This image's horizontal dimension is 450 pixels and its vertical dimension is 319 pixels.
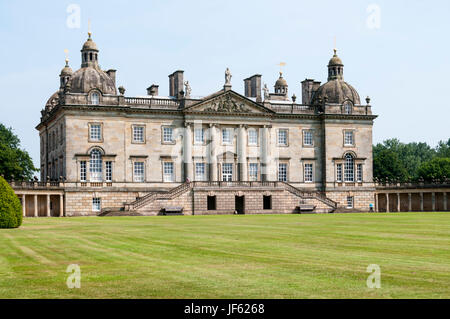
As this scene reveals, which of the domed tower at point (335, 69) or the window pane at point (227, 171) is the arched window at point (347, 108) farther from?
the window pane at point (227, 171)

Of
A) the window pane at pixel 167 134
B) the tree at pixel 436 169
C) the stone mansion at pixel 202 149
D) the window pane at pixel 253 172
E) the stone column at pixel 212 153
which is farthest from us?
the tree at pixel 436 169

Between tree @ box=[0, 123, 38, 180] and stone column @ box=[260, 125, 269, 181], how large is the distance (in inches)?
1061

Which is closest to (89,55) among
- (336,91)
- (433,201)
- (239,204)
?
(239,204)

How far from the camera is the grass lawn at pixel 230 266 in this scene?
12422 mm

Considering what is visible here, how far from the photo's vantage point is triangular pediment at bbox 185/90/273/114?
69938 millimetres

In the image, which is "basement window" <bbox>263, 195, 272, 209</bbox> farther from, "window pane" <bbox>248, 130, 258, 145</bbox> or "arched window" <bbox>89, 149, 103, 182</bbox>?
"arched window" <bbox>89, 149, 103, 182</bbox>

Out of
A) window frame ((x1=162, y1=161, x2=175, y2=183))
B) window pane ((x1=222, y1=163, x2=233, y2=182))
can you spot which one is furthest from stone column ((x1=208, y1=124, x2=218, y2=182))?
window frame ((x1=162, y1=161, x2=175, y2=183))

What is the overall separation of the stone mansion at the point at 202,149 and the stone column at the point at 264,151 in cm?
10

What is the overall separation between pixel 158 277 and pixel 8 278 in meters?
3.07

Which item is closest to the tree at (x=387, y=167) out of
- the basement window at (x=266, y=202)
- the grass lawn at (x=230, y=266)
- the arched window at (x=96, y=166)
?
the basement window at (x=266, y=202)

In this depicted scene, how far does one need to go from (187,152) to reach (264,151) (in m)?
8.32

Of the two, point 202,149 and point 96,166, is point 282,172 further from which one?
point 96,166
